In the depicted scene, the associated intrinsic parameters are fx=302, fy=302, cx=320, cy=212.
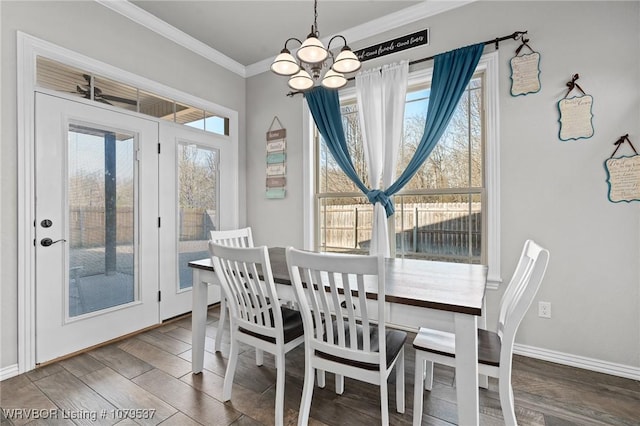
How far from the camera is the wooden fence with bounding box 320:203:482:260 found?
2.63 metres

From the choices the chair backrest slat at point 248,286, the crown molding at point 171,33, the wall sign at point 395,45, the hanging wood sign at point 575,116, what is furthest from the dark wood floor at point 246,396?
the crown molding at point 171,33

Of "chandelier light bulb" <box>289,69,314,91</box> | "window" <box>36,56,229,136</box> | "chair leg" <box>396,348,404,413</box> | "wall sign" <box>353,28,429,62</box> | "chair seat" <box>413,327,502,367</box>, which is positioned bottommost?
"chair leg" <box>396,348,404,413</box>

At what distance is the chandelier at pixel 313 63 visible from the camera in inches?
67.8

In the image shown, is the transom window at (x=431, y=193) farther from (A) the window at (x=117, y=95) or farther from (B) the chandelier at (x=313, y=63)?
(A) the window at (x=117, y=95)

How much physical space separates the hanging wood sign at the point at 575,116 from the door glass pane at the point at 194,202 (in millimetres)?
3256

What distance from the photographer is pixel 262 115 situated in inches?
147

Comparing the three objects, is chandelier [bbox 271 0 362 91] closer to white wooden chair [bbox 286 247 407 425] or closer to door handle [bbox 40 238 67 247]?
white wooden chair [bbox 286 247 407 425]

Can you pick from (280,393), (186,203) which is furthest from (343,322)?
(186,203)

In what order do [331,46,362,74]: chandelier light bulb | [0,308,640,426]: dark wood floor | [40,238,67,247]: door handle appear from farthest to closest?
[40,238,67,247]: door handle, [331,46,362,74]: chandelier light bulb, [0,308,640,426]: dark wood floor

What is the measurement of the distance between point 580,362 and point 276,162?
3.26m

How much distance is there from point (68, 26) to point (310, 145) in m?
2.22

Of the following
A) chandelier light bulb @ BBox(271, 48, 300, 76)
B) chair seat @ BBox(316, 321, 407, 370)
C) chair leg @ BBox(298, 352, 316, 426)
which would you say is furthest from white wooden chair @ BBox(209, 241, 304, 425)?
chandelier light bulb @ BBox(271, 48, 300, 76)

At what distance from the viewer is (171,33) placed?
2994 millimetres

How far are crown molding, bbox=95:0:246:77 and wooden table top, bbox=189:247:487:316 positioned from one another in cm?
234
